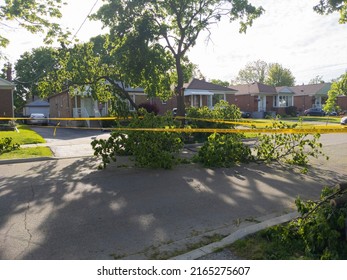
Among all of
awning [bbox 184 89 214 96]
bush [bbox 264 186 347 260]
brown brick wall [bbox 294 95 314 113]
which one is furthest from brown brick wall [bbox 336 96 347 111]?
bush [bbox 264 186 347 260]

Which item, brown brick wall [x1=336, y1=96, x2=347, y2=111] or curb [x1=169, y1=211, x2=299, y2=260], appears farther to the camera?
brown brick wall [x1=336, y1=96, x2=347, y2=111]

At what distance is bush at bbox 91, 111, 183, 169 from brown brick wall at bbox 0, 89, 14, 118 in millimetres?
24758

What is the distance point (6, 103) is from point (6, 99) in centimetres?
38

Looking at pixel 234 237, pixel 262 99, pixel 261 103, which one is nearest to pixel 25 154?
pixel 234 237

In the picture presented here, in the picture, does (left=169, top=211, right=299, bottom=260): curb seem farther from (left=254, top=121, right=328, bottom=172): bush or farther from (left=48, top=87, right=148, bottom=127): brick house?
(left=48, top=87, right=148, bottom=127): brick house

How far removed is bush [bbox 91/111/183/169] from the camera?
9.32m

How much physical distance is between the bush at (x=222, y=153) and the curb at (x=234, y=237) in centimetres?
450

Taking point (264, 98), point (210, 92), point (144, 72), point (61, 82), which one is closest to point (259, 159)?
point (144, 72)

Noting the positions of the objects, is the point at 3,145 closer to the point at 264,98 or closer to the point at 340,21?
the point at 340,21

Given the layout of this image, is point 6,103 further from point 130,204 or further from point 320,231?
point 320,231

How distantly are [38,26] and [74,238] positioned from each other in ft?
50.5

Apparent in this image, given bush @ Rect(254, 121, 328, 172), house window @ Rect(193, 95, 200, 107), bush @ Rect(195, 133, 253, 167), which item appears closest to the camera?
bush @ Rect(195, 133, 253, 167)

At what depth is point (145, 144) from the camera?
368 inches

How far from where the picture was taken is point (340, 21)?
53.2 feet
